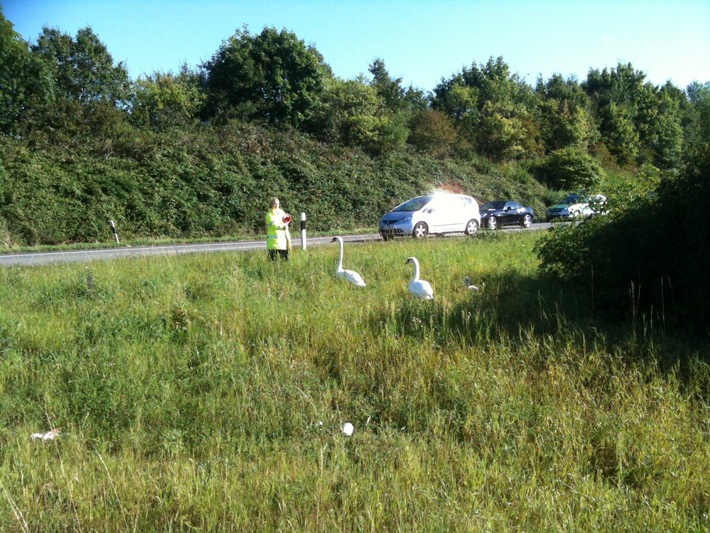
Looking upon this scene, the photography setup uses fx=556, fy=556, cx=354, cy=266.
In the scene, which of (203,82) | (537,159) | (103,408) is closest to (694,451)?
(103,408)

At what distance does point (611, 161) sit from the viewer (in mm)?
51594

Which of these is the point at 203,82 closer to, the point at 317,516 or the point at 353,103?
the point at 353,103

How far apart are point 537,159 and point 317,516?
45.8 m

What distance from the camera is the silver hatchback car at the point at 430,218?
20.1 metres

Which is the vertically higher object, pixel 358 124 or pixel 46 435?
pixel 358 124

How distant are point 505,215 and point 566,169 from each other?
17404 mm

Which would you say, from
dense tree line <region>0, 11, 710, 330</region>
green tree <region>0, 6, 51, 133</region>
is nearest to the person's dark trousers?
dense tree line <region>0, 11, 710, 330</region>

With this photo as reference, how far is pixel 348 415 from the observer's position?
4.58 m

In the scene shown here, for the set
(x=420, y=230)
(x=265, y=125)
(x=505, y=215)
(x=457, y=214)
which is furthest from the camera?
(x=265, y=125)

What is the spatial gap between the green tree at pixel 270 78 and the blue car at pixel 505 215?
13.5 meters

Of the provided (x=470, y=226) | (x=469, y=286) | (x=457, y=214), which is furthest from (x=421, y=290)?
(x=470, y=226)

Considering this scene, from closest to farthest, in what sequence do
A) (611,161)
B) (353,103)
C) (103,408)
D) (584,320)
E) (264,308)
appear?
1. (103,408)
2. (584,320)
3. (264,308)
4. (353,103)
5. (611,161)

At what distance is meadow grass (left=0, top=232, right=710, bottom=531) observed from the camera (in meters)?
3.19

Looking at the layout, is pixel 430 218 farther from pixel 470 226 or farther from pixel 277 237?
pixel 277 237
